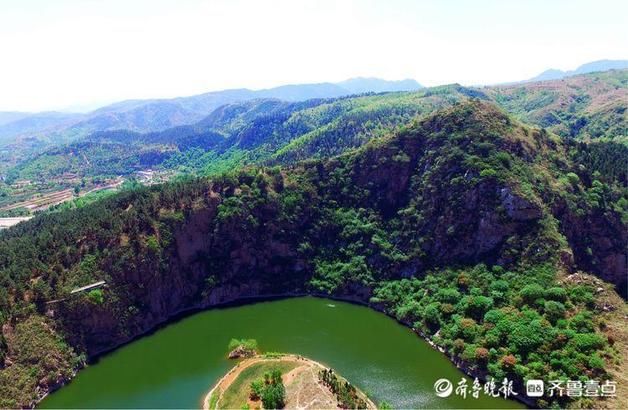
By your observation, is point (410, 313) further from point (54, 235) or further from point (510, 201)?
point (54, 235)

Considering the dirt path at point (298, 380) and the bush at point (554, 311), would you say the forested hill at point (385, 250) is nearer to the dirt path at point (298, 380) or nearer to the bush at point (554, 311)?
the bush at point (554, 311)

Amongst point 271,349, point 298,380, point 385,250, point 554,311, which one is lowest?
point 271,349

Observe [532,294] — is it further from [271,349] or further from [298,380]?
[271,349]

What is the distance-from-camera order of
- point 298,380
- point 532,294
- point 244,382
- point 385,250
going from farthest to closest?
point 385,250 → point 532,294 → point 244,382 → point 298,380

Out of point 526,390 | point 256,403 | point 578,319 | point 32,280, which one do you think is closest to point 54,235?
point 32,280

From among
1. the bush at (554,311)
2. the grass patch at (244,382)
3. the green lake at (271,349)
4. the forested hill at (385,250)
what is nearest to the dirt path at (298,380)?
the grass patch at (244,382)

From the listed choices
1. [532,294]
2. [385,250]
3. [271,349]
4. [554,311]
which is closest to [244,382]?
[271,349]
